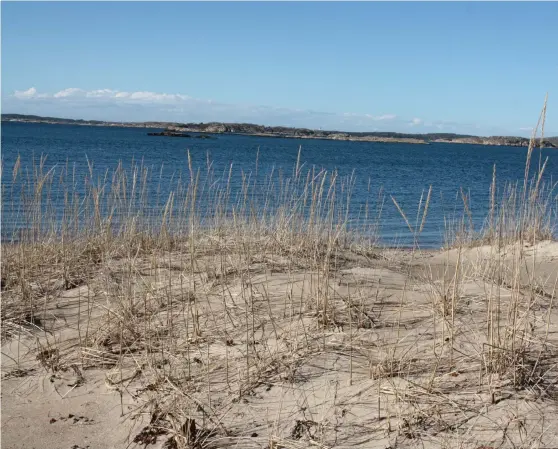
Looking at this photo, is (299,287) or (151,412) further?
(299,287)

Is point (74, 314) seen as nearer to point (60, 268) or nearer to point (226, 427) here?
point (60, 268)

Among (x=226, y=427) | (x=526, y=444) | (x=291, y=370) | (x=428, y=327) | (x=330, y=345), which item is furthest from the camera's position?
(x=428, y=327)

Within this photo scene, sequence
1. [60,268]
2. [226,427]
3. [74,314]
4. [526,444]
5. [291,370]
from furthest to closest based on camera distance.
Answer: [60,268]
[74,314]
[291,370]
[226,427]
[526,444]

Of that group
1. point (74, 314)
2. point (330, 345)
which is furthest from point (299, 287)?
point (74, 314)

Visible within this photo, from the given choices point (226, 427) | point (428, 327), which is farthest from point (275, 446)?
point (428, 327)

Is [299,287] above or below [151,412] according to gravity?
above

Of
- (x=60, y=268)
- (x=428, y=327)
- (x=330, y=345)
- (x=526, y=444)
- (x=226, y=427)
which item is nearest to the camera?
(x=526, y=444)

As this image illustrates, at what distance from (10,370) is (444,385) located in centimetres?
293

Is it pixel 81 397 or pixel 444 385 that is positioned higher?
pixel 444 385

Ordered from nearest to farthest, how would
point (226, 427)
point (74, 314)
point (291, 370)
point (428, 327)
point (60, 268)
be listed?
point (226, 427) → point (291, 370) → point (428, 327) → point (74, 314) → point (60, 268)

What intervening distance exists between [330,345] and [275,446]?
111 cm

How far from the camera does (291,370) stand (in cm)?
390

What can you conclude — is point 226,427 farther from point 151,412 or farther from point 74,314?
point 74,314

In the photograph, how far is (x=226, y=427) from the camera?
346cm
